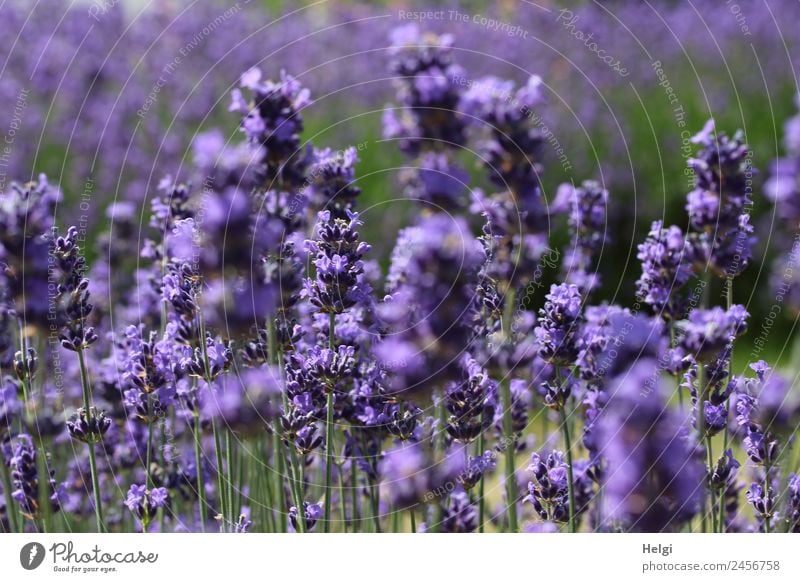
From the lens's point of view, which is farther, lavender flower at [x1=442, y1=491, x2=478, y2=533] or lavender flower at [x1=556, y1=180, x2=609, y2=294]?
lavender flower at [x1=556, y1=180, x2=609, y2=294]

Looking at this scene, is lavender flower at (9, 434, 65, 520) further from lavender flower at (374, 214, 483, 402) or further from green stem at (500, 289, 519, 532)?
green stem at (500, 289, 519, 532)

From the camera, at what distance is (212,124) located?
462 centimetres

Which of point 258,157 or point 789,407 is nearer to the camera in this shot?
point 258,157

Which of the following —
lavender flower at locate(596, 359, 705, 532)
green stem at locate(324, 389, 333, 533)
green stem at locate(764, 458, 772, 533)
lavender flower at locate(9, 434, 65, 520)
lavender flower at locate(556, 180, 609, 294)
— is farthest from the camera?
lavender flower at locate(556, 180, 609, 294)

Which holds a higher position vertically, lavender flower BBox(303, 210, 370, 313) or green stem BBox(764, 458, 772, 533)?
lavender flower BBox(303, 210, 370, 313)

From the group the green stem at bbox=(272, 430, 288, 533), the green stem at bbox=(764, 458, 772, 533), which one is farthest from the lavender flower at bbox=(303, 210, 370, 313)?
the green stem at bbox=(764, 458, 772, 533)

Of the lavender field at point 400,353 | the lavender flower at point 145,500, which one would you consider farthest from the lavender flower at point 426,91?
the lavender flower at point 145,500

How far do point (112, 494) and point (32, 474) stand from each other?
14.1 inches

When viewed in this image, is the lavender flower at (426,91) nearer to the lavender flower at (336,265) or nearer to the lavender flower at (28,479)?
the lavender flower at (336,265)

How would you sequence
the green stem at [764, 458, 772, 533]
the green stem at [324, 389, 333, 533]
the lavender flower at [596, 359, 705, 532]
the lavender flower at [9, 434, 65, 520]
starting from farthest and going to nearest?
the lavender flower at [9, 434, 65, 520] < the green stem at [764, 458, 772, 533] < the green stem at [324, 389, 333, 533] < the lavender flower at [596, 359, 705, 532]

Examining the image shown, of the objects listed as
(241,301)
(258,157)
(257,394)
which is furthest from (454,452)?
(258,157)

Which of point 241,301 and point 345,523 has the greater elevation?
point 241,301

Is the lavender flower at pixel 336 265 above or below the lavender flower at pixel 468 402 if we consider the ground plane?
above
